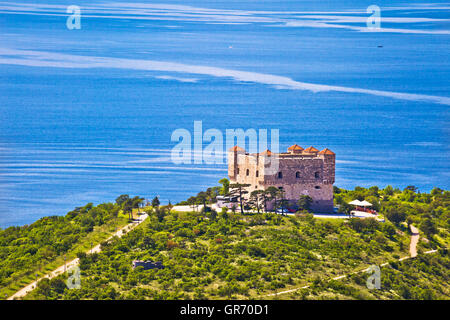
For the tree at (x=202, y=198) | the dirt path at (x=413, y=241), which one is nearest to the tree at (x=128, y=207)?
the tree at (x=202, y=198)

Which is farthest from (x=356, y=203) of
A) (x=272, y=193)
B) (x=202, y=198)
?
(x=202, y=198)

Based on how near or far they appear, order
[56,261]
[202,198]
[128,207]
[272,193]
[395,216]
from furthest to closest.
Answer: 1. [202,198]
2. [128,207]
3. [395,216]
4. [272,193]
5. [56,261]

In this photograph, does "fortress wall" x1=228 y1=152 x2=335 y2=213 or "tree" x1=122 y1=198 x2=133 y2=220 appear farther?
"tree" x1=122 y1=198 x2=133 y2=220

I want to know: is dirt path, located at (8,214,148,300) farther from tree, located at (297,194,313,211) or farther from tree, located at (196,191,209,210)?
tree, located at (297,194,313,211)

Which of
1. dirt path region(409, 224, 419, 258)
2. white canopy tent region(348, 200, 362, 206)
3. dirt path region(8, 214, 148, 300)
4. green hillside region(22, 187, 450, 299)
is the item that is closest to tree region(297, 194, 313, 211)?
green hillside region(22, 187, 450, 299)

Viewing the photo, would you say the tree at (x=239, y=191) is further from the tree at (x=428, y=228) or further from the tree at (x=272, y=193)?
the tree at (x=428, y=228)

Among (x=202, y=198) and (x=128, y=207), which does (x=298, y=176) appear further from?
(x=128, y=207)

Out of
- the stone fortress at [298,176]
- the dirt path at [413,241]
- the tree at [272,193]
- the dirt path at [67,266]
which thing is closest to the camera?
the dirt path at [67,266]

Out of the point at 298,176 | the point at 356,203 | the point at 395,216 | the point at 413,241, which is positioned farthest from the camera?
the point at 356,203

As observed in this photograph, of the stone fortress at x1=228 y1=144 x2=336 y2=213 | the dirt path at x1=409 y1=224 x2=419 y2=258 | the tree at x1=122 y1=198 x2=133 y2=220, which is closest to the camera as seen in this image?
the dirt path at x1=409 y1=224 x2=419 y2=258
